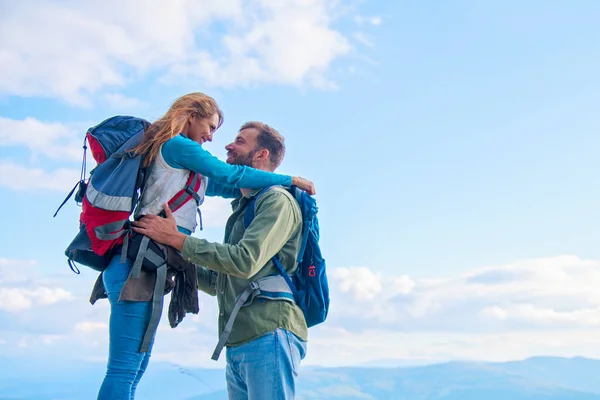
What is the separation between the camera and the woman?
4.66 metres

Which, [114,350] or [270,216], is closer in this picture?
[114,350]

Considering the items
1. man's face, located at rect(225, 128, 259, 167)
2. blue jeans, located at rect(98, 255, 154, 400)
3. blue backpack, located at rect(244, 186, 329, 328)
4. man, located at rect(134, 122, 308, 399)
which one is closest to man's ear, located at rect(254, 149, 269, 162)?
man's face, located at rect(225, 128, 259, 167)

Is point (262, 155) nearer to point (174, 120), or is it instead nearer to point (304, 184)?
point (304, 184)

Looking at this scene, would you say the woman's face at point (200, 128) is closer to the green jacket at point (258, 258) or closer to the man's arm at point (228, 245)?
Result: the green jacket at point (258, 258)

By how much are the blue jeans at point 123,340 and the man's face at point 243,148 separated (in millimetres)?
1758

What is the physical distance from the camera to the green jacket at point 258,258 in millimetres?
4938

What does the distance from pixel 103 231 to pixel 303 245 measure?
5.63ft

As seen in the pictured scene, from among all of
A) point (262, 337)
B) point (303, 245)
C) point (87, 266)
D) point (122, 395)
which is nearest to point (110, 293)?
point (87, 266)

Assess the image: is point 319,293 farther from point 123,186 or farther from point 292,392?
point 123,186

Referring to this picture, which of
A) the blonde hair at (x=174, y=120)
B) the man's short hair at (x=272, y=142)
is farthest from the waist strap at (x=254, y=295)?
the man's short hair at (x=272, y=142)

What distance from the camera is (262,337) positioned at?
16.6 feet

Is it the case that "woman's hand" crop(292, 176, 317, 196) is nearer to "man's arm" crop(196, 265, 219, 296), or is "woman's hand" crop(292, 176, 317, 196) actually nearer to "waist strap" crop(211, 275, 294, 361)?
"waist strap" crop(211, 275, 294, 361)

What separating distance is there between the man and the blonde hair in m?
0.53

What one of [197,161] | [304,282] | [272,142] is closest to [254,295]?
[304,282]
